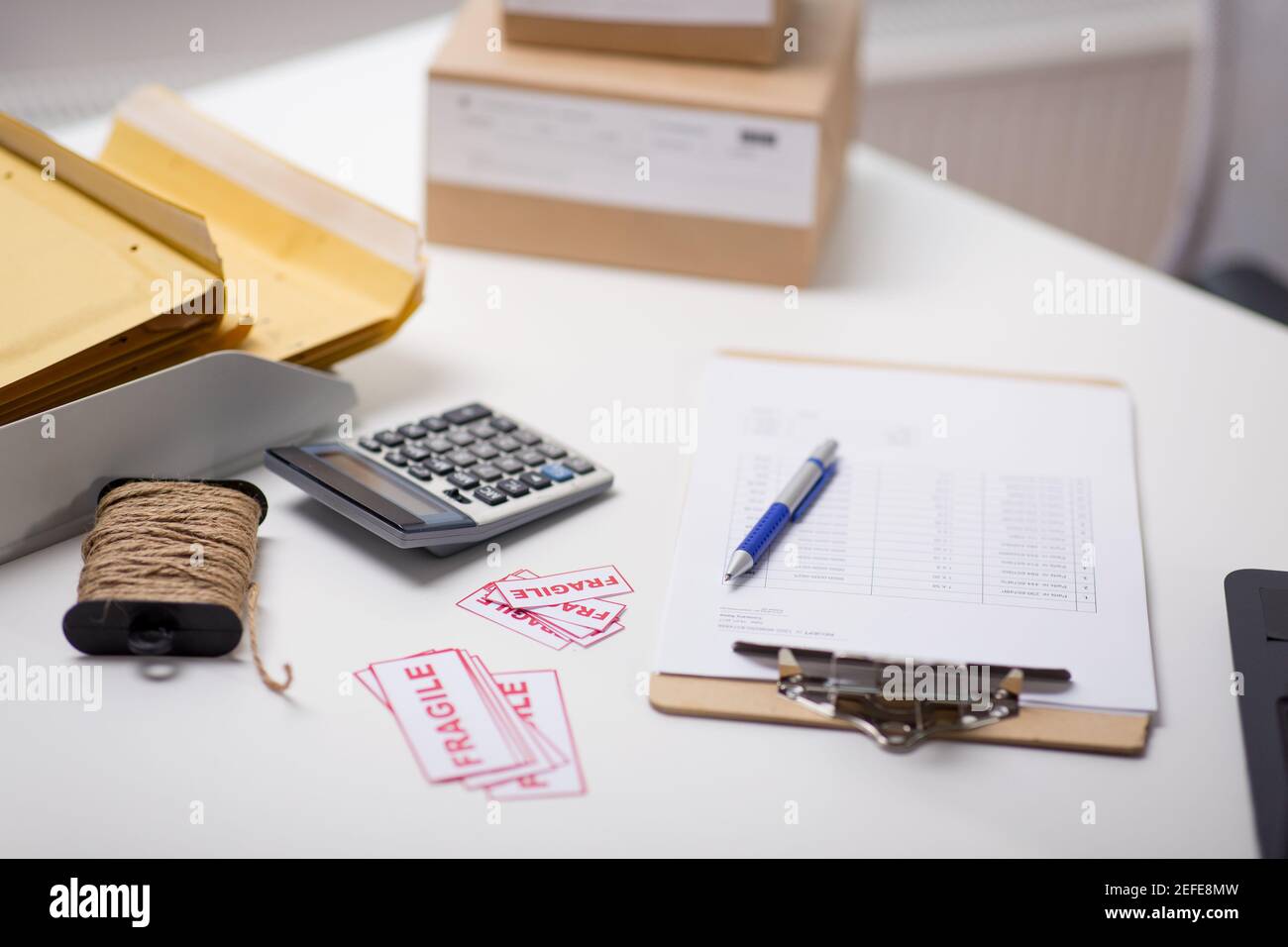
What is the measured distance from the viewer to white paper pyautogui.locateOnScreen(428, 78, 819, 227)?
978 millimetres

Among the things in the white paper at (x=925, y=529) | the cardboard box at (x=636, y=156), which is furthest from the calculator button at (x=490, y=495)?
the cardboard box at (x=636, y=156)

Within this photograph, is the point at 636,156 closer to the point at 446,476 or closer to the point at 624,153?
the point at 624,153

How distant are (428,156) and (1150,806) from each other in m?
0.75

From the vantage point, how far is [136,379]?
2.28ft

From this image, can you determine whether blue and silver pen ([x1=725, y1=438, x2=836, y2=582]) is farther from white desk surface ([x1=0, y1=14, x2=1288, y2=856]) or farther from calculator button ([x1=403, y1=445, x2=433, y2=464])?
calculator button ([x1=403, y1=445, x2=433, y2=464])

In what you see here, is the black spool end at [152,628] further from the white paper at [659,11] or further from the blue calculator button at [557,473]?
the white paper at [659,11]

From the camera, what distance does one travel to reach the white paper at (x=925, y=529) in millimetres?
631

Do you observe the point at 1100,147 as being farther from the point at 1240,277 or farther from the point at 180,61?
the point at 180,61

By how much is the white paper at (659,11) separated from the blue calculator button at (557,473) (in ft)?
1.47

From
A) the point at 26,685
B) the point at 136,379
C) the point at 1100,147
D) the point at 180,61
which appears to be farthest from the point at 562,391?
the point at 1100,147

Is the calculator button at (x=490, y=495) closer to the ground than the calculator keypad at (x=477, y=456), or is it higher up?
closer to the ground

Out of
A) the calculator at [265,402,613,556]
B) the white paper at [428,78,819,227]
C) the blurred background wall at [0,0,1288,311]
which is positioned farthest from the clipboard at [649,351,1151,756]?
the blurred background wall at [0,0,1288,311]

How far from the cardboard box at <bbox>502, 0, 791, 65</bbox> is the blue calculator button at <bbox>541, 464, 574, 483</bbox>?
444 millimetres

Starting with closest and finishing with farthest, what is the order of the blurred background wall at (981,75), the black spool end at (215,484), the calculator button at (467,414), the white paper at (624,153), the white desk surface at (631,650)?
the white desk surface at (631,650) → the black spool end at (215,484) → the calculator button at (467,414) → the white paper at (624,153) → the blurred background wall at (981,75)
